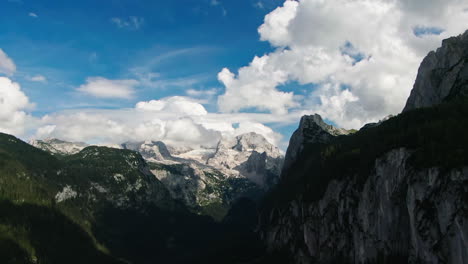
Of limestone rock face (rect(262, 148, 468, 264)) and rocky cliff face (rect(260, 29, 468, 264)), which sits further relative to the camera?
rocky cliff face (rect(260, 29, 468, 264))

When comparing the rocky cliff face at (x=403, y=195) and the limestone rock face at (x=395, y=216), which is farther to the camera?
the rocky cliff face at (x=403, y=195)

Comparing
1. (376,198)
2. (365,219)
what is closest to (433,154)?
(376,198)

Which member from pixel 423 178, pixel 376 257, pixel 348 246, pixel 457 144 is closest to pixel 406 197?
pixel 423 178

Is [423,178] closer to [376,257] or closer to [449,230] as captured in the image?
[449,230]

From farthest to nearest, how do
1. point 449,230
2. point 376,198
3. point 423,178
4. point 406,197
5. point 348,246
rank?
1. point 348,246
2. point 376,198
3. point 406,197
4. point 423,178
5. point 449,230

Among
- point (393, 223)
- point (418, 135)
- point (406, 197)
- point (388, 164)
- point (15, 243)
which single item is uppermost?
point (418, 135)

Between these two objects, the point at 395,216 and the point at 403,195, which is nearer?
the point at 403,195

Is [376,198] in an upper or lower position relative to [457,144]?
lower

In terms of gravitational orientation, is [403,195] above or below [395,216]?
above

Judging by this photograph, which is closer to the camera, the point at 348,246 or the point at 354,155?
the point at 348,246

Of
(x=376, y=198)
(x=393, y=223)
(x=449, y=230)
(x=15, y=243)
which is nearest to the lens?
(x=449, y=230)
